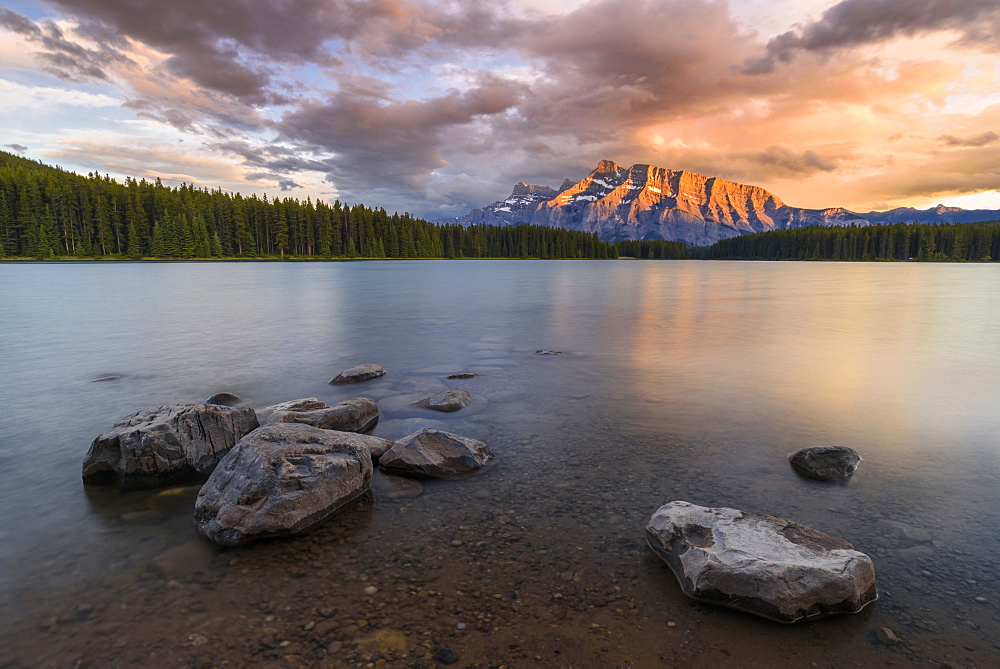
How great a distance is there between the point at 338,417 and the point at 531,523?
523cm

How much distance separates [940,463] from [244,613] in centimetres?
1126

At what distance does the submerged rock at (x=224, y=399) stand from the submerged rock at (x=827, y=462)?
41.6ft

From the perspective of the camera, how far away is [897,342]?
22172 mm

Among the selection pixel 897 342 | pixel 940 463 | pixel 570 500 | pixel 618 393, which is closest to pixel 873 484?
pixel 940 463

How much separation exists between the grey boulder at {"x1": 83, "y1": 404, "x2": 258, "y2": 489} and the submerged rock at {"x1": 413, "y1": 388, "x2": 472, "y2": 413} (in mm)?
4653

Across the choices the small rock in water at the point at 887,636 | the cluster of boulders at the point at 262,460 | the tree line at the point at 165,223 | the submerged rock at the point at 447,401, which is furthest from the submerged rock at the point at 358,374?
the tree line at the point at 165,223

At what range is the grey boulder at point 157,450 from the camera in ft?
26.8

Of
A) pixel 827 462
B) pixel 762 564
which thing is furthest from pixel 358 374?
pixel 762 564

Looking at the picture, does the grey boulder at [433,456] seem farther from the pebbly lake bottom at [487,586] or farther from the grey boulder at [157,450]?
the grey boulder at [157,450]

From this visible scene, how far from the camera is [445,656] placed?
456 cm

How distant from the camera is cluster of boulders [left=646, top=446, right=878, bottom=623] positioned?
4980mm

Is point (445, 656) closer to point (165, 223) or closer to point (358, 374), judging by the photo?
point (358, 374)

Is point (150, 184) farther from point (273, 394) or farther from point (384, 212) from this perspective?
point (273, 394)

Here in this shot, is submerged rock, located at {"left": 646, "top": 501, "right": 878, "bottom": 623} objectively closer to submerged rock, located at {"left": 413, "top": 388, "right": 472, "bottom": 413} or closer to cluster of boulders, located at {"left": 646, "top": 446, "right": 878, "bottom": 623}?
cluster of boulders, located at {"left": 646, "top": 446, "right": 878, "bottom": 623}
